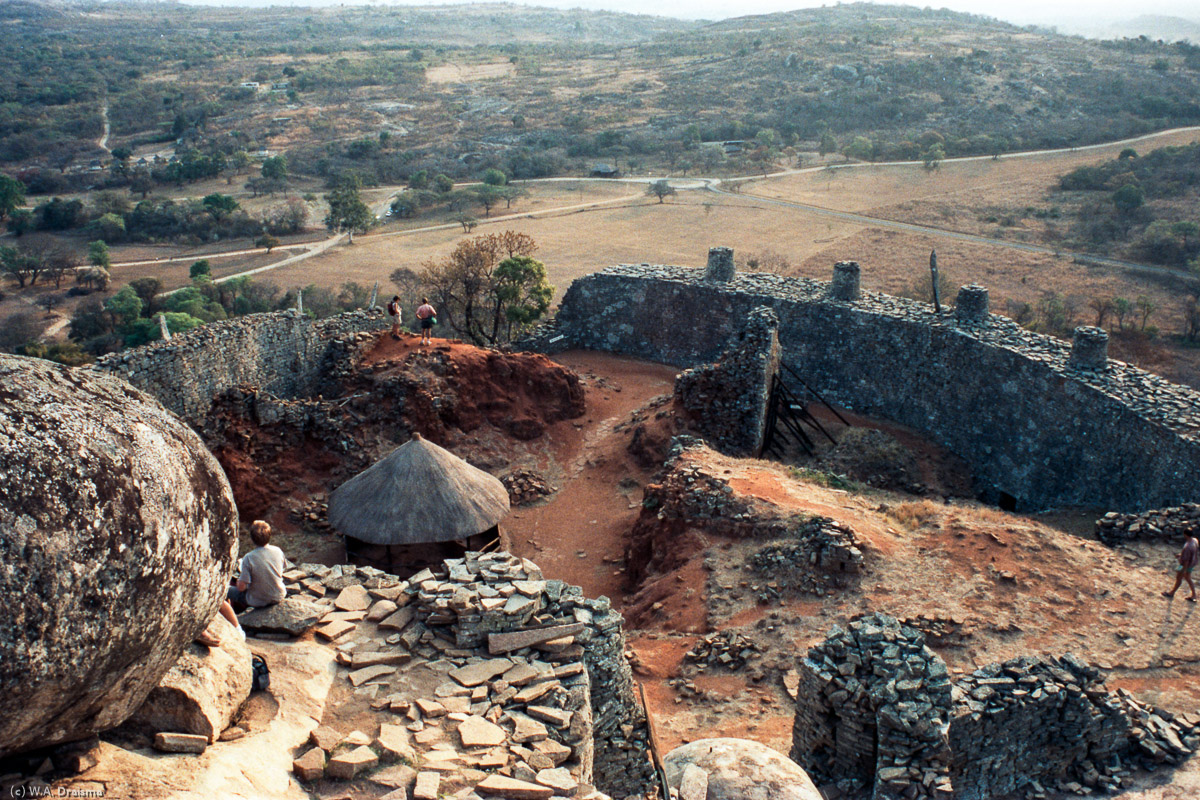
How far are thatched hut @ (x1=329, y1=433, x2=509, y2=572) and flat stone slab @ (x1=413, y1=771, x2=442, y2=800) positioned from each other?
7.76 metres

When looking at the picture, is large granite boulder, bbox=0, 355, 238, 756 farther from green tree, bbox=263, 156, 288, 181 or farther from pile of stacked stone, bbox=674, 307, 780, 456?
green tree, bbox=263, 156, 288, 181

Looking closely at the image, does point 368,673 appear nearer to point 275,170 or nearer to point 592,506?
point 592,506

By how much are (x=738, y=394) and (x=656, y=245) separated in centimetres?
2157

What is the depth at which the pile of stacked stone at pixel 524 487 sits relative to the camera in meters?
16.9

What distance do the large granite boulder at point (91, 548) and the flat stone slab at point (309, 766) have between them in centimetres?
111

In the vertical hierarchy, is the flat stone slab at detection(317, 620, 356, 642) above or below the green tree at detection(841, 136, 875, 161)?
below

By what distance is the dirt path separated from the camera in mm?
14812

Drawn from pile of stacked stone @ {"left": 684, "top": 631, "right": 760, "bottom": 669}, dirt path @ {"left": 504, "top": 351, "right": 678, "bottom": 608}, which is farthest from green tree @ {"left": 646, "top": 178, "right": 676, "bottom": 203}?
pile of stacked stone @ {"left": 684, "top": 631, "right": 760, "bottom": 669}

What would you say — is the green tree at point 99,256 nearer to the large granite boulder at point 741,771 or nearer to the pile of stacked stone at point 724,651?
the pile of stacked stone at point 724,651

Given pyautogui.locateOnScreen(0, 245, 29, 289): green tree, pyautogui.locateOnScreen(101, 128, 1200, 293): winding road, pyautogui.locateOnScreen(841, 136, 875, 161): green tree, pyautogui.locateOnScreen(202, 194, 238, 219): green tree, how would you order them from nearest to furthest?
pyautogui.locateOnScreen(101, 128, 1200, 293): winding road, pyautogui.locateOnScreen(0, 245, 29, 289): green tree, pyautogui.locateOnScreen(202, 194, 238, 219): green tree, pyautogui.locateOnScreen(841, 136, 875, 161): green tree

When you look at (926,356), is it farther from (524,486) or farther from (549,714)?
(549,714)

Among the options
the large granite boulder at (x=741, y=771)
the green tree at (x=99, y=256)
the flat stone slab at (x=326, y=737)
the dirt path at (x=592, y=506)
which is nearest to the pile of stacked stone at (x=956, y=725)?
the large granite boulder at (x=741, y=771)

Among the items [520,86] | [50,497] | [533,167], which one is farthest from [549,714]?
[520,86]

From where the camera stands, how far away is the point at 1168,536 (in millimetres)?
13109
